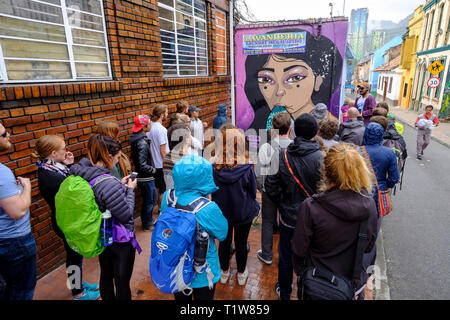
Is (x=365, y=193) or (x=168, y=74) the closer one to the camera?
(x=365, y=193)

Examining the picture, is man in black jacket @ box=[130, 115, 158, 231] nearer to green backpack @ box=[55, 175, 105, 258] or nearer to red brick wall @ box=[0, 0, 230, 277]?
red brick wall @ box=[0, 0, 230, 277]

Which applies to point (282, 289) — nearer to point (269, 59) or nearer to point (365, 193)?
point (365, 193)

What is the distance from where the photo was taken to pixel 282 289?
2.84m

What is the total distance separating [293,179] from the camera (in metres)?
2.63

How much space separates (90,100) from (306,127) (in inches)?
112

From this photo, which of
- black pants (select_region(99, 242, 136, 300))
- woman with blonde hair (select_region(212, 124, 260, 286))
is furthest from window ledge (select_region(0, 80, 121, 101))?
woman with blonde hair (select_region(212, 124, 260, 286))

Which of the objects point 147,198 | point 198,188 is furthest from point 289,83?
point 198,188

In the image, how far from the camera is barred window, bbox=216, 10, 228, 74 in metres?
7.32

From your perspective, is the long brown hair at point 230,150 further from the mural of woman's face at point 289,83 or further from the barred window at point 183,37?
the mural of woman's face at point 289,83

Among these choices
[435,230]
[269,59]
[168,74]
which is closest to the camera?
[435,230]

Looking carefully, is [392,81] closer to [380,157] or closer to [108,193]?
[380,157]

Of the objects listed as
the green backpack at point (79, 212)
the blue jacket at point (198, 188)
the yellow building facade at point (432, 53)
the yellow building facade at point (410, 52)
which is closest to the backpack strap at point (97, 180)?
the green backpack at point (79, 212)

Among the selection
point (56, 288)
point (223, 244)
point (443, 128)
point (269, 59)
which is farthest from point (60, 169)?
point (443, 128)
